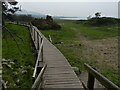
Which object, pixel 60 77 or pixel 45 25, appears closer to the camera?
pixel 60 77

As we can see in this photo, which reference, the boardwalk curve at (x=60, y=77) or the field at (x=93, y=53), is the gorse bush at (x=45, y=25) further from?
the boardwalk curve at (x=60, y=77)

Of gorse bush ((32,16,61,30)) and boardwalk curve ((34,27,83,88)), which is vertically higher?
gorse bush ((32,16,61,30))

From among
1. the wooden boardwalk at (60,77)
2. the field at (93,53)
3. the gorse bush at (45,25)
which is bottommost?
the field at (93,53)

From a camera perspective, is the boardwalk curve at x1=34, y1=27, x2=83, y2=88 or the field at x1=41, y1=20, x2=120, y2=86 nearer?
the boardwalk curve at x1=34, y1=27, x2=83, y2=88

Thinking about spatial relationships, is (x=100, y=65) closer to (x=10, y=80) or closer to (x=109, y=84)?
(x=10, y=80)

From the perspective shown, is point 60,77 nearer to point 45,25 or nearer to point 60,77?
point 60,77

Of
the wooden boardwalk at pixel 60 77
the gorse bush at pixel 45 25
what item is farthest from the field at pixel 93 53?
the gorse bush at pixel 45 25

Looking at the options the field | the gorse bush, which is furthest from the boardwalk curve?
the gorse bush

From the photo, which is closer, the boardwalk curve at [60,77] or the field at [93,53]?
the boardwalk curve at [60,77]

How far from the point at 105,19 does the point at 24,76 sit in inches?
1461

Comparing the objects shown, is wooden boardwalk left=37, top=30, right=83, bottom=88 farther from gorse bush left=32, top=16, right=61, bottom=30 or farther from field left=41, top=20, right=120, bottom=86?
gorse bush left=32, top=16, right=61, bottom=30

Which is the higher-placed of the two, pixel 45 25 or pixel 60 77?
pixel 45 25

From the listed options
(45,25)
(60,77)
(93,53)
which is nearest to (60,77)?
(60,77)

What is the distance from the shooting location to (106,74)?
820 cm
